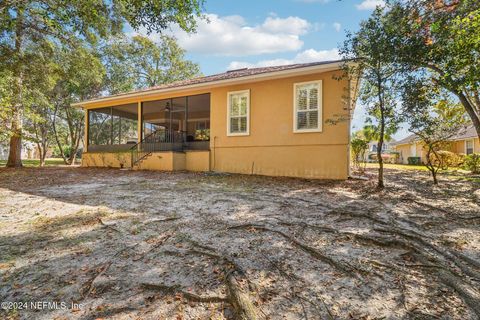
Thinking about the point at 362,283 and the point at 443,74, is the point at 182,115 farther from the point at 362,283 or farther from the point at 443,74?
the point at 362,283

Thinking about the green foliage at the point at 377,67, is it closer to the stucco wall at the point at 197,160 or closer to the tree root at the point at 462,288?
the tree root at the point at 462,288

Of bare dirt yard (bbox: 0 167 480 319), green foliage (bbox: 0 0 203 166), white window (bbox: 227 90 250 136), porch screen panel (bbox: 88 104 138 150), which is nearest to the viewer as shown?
bare dirt yard (bbox: 0 167 480 319)

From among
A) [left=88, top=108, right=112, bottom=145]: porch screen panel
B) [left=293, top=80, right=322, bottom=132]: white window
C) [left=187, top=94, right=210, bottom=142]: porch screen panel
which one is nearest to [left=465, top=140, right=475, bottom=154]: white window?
[left=293, top=80, right=322, bottom=132]: white window

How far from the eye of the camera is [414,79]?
6.46 m

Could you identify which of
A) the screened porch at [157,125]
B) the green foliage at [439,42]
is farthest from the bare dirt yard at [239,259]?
the screened porch at [157,125]

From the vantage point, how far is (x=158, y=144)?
1154 cm

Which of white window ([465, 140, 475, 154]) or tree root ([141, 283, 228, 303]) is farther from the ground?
white window ([465, 140, 475, 154])

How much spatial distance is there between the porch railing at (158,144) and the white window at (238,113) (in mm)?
2884

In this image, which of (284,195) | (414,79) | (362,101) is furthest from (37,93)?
(414,79)

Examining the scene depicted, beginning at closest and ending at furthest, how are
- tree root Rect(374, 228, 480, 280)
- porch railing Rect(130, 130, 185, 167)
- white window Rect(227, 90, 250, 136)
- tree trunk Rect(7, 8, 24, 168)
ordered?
1. tree root Rect(374, 228, 480, 280)
2. white window Rect(227, 90, 250, 136)
3. tree trunk Rect(7, 8, 24, 168)
4. porch railing Rect(130, 130, 185, 167)

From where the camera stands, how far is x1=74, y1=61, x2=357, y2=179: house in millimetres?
8172

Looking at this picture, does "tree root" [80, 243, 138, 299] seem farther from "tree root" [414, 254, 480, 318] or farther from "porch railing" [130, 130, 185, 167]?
"porch railing" [130, 130, 185, 167]

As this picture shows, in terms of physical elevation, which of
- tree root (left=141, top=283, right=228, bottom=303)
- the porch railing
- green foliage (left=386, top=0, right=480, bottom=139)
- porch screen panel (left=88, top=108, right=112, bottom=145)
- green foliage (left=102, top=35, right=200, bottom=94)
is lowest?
tree root (left=141, top=283, right=228, bottom=303)

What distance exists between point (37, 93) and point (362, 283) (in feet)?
54.1
